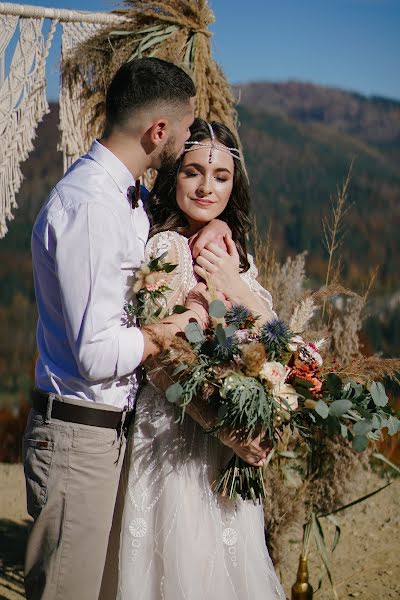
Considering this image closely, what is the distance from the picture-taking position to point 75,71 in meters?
3.86

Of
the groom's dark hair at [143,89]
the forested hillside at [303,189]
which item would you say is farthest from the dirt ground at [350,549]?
the groom's dark hair at [143,89]

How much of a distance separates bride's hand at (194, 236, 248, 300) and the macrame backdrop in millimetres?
1213

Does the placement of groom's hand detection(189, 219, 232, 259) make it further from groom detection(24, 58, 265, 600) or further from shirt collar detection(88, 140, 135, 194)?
shirt collar detection(88, 140, 135, 194)

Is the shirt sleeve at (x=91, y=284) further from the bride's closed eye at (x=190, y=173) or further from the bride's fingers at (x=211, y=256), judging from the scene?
the bride's closed eye at (x=190, y=173)

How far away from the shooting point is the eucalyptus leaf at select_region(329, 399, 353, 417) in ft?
7.54

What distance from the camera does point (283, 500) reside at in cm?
405

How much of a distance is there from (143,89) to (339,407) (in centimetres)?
122

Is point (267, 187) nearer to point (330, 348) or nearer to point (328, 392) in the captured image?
point (330, 348)

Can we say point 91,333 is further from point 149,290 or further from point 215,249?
point 215,249

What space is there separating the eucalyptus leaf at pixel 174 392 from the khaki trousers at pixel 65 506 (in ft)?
0.81

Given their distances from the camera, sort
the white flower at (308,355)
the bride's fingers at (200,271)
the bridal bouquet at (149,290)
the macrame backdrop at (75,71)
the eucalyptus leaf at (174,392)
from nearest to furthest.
A: the eucalyptus leaf at (174,392) < the bridal bouquet at (149,290) < the white flower at (308,355) < the bride's fingers at (200,271) < the macrame backdrop at (75,71)

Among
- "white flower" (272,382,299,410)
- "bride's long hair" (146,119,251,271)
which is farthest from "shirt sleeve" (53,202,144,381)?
"bride's long hair" (146,119,251,271)

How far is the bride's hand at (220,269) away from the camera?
102 inches

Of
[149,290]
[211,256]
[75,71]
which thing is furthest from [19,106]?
[149,290]
